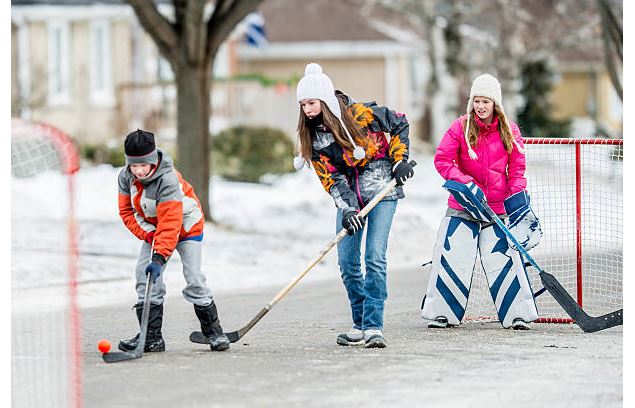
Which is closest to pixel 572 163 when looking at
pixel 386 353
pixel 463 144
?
pixel 463 144

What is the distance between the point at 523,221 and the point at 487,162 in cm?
52

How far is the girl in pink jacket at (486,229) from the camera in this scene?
9656 mm

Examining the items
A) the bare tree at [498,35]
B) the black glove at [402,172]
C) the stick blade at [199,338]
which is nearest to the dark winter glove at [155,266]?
the stick blade at [199,338]

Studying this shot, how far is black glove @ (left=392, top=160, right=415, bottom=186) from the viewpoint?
8.75 meters

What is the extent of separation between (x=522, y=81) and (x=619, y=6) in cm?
1113

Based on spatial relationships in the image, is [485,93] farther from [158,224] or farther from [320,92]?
[158,224]

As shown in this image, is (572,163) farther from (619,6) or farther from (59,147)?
(619,6)

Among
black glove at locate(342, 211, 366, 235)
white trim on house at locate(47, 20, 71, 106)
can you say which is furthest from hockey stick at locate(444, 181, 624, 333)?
white trim on house at locate(47, 20, 71, 106)

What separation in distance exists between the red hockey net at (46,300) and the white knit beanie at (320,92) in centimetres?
166

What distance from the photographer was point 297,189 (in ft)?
79.5

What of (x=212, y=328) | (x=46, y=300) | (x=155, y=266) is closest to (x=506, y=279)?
(x=212, y=328)

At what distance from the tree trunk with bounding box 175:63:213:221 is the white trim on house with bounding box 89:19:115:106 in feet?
44.5

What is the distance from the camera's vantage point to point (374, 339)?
8.76 metres

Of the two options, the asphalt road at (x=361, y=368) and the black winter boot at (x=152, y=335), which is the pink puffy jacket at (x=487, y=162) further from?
the black winter boot at (x=152, y=335)
